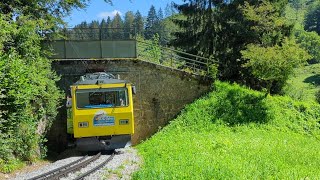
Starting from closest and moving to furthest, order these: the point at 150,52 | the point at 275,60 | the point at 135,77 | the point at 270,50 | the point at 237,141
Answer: the point at 237,141 < the point at 275,60 < the point at 270,50 < the point at 135,77 < the point at 150,52

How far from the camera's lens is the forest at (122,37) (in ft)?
48.4

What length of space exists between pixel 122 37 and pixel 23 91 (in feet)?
31.8

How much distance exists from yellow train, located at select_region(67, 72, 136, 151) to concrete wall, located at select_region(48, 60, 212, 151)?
527 centimetres

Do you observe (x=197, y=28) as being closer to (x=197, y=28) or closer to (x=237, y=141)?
(x=197, y=28)

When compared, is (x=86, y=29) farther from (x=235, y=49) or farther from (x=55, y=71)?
(x=235, y=49)

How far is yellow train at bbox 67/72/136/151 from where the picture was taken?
16.5m

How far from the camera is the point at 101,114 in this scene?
1656cm

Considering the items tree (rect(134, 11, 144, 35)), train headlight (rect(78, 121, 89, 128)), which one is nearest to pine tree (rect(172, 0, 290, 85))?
tree (rect(134, 11, 144, 35))

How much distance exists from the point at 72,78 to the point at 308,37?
121131mm

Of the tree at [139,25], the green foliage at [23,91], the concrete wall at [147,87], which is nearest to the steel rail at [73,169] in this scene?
the green foliage at [23,91]

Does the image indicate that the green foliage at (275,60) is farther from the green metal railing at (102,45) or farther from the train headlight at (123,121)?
the train headlight at (123,121)

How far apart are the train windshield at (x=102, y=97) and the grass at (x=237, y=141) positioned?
2.33 meters

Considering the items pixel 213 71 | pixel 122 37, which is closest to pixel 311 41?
pixel 213 71

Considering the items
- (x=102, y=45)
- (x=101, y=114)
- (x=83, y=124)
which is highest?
(x=102, y=45)
